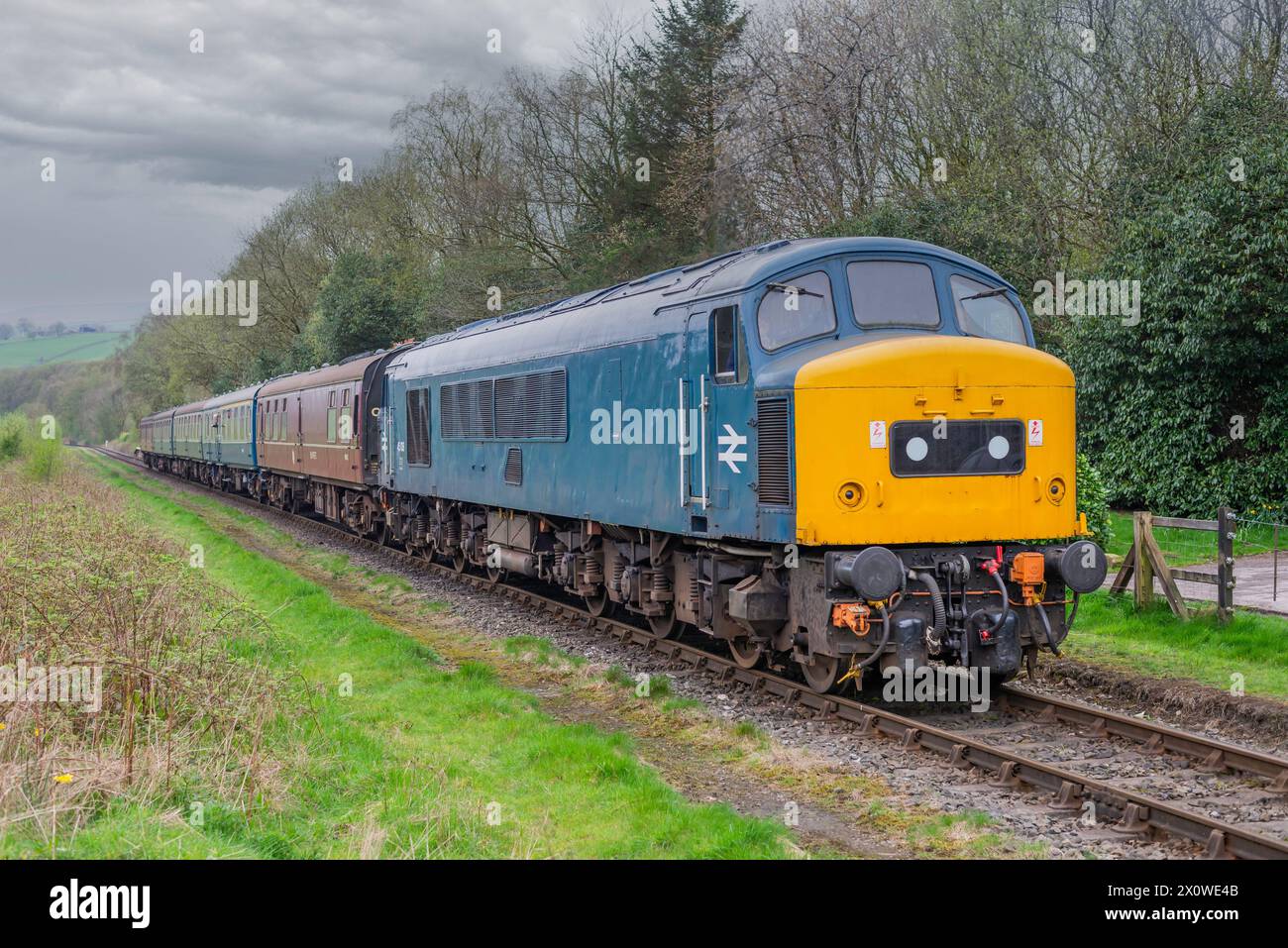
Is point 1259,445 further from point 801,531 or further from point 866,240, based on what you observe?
point 801,531

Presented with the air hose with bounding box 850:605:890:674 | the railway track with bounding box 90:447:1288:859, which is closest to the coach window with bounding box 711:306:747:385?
the air hose with bounding box 850:605:890:674

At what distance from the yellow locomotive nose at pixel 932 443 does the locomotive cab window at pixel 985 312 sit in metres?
0.72

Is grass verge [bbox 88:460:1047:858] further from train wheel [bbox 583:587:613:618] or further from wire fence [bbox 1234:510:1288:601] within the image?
wire fence [bbox 1234:510:1288:601]

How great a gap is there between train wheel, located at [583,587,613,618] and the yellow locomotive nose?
5757 millimetres

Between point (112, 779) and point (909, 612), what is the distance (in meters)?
5.68

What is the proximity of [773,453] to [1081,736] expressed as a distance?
3.23 meters

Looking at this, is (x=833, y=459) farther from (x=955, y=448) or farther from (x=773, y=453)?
(x=955, y=448)

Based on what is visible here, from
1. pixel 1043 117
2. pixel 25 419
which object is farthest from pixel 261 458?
pixel 1043 117

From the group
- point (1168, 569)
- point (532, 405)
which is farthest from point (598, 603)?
point (1168, 569)

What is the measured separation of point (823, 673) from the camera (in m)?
10.1

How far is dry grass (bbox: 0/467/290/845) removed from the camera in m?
6.42

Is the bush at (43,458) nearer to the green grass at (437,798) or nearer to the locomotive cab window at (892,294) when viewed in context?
the green grass at (437,798)

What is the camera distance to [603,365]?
12531 millimetres

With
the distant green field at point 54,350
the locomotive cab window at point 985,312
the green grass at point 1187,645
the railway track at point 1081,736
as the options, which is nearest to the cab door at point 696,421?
the railway track at point 1081,736
